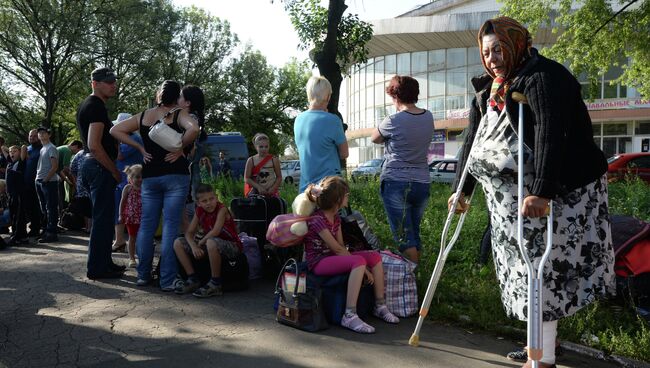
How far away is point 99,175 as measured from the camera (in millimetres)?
5746

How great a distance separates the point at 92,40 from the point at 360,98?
106ft

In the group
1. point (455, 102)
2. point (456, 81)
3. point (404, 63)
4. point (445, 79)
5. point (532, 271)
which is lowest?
point (532, 271)

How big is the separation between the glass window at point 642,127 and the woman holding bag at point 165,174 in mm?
42825

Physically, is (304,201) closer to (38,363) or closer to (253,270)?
(253,270)

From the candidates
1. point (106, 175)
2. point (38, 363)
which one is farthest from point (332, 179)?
point (106, 175)

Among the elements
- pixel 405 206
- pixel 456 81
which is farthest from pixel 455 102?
pixel 405 206

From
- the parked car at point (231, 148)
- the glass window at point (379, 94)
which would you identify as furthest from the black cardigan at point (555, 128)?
the glass window at point (379, 94)

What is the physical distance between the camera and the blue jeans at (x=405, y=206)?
5.05 m

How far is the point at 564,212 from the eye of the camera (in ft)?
9.63

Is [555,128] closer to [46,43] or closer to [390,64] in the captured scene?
[46,43]

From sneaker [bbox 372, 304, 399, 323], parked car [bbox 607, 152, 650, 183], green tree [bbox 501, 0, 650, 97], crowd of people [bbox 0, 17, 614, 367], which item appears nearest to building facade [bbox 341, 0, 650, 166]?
green tree [bbox 501, 0, 650, 97]

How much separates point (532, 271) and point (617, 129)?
1749 inches

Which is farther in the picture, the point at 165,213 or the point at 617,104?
the point at 617,104

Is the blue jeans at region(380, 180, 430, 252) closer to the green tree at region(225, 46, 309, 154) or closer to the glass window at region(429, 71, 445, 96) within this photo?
the green tree at region(225, 46, 309, 154)
